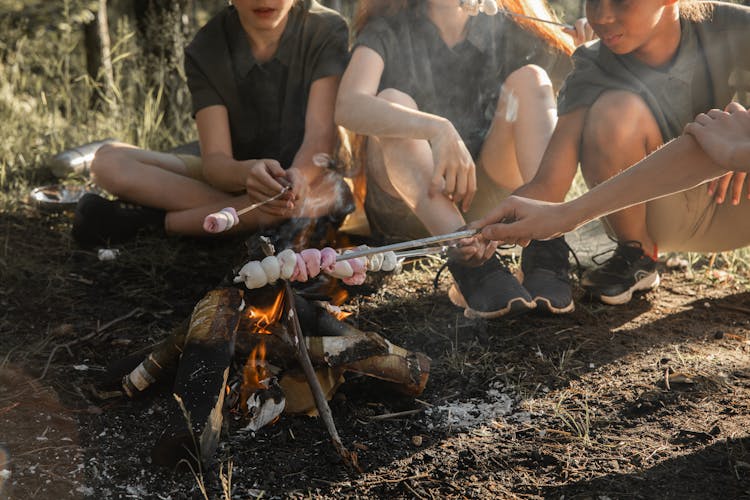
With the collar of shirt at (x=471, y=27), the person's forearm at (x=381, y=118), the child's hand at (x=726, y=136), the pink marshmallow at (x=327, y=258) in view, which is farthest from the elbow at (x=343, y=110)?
the child's hand at (x=726, y=136)

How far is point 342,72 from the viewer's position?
3436 mm

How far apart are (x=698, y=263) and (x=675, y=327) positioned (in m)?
0.84

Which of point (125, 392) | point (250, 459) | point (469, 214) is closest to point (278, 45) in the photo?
point (469, 214)

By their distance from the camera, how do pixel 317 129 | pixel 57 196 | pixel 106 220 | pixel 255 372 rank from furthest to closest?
pixel 57 196, pixel 106 220, pixel 317 129, pixel 255 372

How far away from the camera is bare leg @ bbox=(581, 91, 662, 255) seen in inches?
117

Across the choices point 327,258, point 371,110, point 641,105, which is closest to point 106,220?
point 371,110

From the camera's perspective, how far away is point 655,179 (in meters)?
2.19

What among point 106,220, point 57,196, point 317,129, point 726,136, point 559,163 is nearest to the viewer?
point 726,136

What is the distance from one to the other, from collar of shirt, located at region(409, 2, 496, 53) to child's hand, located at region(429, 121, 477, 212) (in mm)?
675

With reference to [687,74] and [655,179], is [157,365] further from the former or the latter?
[687,74]

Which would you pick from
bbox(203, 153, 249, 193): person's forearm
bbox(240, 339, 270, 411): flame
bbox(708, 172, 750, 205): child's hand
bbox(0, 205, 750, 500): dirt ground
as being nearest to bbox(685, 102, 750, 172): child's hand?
bbox(0, 205, 750, 500): dirt ground

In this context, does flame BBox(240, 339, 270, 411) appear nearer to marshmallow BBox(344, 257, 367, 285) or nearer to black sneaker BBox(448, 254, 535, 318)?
marshmallow BBox(344, 257, 367, 285)

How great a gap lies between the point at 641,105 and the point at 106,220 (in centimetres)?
252

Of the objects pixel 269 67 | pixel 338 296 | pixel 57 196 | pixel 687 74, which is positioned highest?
pixel 687 74
